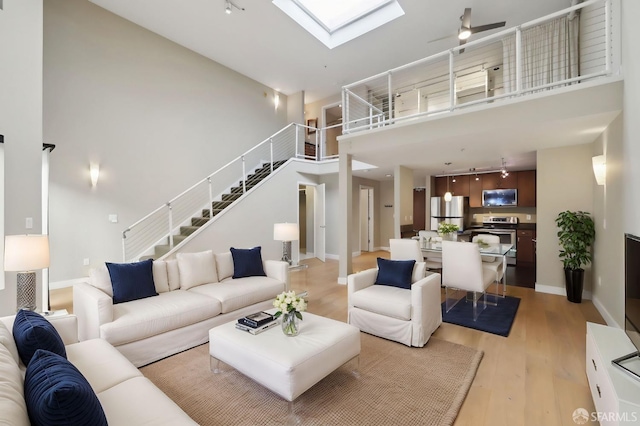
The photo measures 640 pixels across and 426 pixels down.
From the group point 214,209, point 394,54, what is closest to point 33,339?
point 214,209

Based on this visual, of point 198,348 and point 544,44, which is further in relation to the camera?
point 544,44

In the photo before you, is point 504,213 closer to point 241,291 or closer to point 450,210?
point 450,210

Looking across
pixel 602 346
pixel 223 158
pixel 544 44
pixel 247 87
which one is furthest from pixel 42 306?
pixel 544 44

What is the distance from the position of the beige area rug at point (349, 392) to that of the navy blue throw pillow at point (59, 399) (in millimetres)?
1107

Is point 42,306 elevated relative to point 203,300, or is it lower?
lower

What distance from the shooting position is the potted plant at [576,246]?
416 cm

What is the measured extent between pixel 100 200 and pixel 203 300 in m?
3.77

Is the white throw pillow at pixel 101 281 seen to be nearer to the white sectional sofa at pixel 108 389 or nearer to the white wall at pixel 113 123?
the white sectional sofa at pixel 108 389

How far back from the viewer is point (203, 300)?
3.08m

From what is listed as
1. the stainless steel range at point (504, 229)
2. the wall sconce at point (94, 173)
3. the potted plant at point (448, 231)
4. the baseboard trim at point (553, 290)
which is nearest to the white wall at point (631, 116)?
the baseboard trim at point (553, 290)

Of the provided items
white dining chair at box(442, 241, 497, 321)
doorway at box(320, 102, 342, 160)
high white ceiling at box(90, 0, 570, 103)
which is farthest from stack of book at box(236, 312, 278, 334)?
doorway at box(320, 102, 342, 160)

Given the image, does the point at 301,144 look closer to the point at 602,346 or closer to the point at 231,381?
the point at 231,381

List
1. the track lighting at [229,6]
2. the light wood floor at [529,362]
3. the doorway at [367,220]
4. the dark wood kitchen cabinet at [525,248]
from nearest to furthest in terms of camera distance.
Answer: the light wood floor at [529,362], the track lighting at [229,6], the dark wood kitchen cabinet at [525,248], the doorway at [367,220]

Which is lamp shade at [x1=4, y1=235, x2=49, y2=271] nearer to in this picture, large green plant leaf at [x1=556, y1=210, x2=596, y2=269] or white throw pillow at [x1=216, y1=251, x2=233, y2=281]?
white throw pillow at [x1=216, y1=251, x2=233, y2=281]
